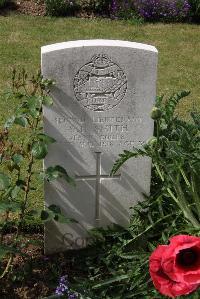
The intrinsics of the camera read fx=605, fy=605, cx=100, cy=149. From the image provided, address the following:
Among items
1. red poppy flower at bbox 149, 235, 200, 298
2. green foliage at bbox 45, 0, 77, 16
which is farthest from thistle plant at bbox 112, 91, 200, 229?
green foliage at bbox 45, 0, 77, 16

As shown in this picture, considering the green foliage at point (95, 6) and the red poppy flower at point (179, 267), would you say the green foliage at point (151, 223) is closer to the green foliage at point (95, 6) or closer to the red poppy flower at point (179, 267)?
the red poppy flower at point (179, 267)

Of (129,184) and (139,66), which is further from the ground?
(139,66)

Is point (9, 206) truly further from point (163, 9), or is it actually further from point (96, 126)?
point (163, 9)

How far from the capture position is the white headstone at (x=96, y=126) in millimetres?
3311

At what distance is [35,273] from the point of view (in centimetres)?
362

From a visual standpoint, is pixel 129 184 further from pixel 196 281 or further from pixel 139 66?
pixel 196 281

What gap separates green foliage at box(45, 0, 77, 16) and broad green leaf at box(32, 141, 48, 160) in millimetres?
5447

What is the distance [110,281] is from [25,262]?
63 centimetres

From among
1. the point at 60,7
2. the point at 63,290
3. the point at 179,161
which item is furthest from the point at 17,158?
the point at 60,7

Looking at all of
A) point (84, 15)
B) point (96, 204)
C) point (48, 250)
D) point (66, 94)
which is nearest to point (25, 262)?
point (48, 250)

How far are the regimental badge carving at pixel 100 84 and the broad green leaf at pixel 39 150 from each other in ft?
1.19

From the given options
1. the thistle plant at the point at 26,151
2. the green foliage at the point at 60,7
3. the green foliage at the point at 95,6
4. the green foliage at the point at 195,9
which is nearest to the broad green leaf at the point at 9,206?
the thistle plant at the point at 26,151

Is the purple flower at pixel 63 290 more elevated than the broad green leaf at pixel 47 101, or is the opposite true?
the broad green leaf at pixel 47 101

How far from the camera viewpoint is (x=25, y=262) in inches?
Result: 143
